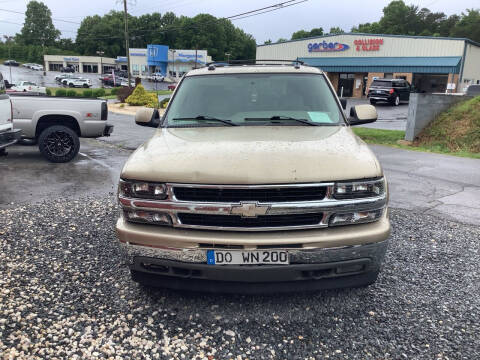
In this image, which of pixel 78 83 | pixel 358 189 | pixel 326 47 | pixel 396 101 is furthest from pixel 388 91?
pixel 78 83

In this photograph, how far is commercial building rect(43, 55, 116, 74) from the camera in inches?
3907

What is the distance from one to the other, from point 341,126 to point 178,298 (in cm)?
218

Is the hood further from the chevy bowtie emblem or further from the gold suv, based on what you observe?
the chevy bowtie emblem

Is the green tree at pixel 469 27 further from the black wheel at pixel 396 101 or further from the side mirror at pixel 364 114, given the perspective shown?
the side mirror at pixel 364 114

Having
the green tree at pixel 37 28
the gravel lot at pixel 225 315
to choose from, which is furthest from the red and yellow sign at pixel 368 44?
the green tree at pixel 37 28

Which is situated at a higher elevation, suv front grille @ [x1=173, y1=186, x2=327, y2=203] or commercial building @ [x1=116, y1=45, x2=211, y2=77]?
commercial building @ [x1=116, y1=45, x2=211, y2=77]

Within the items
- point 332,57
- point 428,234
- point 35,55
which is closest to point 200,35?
point 35,55

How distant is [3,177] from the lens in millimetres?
7852

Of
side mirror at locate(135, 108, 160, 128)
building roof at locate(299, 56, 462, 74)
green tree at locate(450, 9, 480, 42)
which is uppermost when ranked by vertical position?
green tree at locate(450, 9, 480, 42)

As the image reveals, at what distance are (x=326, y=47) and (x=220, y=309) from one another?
149 feet

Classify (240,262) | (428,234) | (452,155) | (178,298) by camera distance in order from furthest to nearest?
1. (452,155)
2. (428,234)
3. (178,298)
4. (240,262)

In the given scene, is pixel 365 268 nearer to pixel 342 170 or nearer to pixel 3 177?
pixel 342 170

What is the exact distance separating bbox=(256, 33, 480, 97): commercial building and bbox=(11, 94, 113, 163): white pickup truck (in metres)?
31.9

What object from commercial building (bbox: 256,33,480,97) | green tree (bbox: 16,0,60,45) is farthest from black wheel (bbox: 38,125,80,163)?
green tree (bbox: 16,0,60,45)
